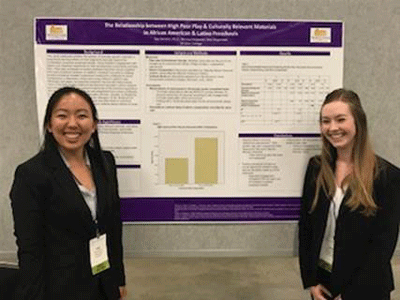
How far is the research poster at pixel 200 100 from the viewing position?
1.91m

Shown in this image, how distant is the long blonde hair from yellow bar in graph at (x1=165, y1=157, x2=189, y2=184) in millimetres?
556

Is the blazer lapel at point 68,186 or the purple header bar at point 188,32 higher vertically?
the purple header bar at point 188,32

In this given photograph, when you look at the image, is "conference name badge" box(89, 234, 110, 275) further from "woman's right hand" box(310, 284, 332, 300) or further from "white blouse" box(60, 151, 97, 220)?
"woman's right hand" box(310, 284, 332, 300)

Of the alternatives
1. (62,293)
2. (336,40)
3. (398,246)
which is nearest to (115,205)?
(62,293)

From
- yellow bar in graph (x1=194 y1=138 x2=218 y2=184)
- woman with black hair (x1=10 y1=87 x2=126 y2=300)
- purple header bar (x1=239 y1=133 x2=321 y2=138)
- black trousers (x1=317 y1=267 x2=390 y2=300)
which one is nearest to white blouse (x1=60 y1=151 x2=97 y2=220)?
woman with black hair (x1=10 y1=87 x2=126 y2=300)

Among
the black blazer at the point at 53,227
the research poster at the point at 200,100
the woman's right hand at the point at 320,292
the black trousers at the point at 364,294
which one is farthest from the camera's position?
the research poster at the point at 200,100

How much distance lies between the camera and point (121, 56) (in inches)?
75.6

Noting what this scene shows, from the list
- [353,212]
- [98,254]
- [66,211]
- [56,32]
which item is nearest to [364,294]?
[353,212]

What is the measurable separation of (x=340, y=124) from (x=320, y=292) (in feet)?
2.22

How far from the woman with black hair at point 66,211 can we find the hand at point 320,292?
2.59 feet

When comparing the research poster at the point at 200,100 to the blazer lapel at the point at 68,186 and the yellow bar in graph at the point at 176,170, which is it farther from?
the blazer lapel at the point at 68,186

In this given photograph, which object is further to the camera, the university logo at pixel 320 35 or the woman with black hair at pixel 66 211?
the university logo at pixel 320 35

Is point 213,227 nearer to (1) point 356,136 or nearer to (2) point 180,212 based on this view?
(2) point 180,212

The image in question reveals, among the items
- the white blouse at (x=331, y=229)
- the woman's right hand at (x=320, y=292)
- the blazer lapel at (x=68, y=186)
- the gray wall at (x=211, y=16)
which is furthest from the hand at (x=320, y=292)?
the blazer lapel at (x=68, y=186)
